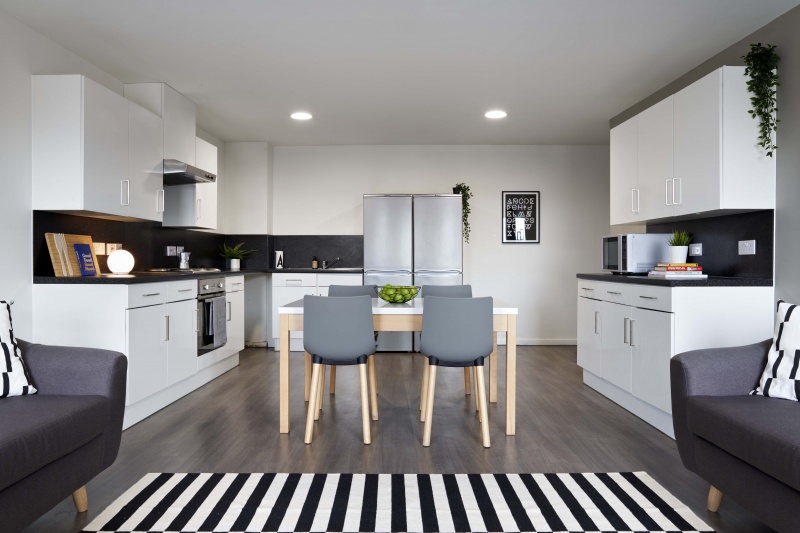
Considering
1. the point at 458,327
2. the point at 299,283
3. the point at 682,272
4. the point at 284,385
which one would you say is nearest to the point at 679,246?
the point at 682,272

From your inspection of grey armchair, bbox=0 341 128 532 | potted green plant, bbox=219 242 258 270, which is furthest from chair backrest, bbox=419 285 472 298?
potted green plant, bbox=219 242 258 270

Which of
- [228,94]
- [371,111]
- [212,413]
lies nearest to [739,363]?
[212,413]

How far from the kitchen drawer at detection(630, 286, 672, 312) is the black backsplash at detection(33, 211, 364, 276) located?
12.8 ft

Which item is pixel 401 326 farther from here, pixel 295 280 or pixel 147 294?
pixel 295 280

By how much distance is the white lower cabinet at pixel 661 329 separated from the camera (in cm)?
323

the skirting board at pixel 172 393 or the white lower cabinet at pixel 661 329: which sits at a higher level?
the white lower cabinet at pixel 661 329

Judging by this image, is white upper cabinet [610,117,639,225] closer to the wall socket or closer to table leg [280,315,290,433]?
the wall socket

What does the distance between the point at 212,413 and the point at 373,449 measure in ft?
4.51

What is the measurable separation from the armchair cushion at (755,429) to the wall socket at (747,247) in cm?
149

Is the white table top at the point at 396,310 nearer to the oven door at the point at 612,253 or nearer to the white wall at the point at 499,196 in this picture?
the oven door at the point at 612,253

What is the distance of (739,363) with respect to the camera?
95.3 inches

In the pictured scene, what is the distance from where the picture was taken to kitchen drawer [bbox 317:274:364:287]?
253 inches

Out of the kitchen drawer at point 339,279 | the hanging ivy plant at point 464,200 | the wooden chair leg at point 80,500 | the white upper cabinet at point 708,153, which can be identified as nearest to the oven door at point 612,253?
the white upper cabinet at point 708,153

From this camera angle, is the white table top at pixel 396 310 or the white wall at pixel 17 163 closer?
the white wall at pixel 17 163
